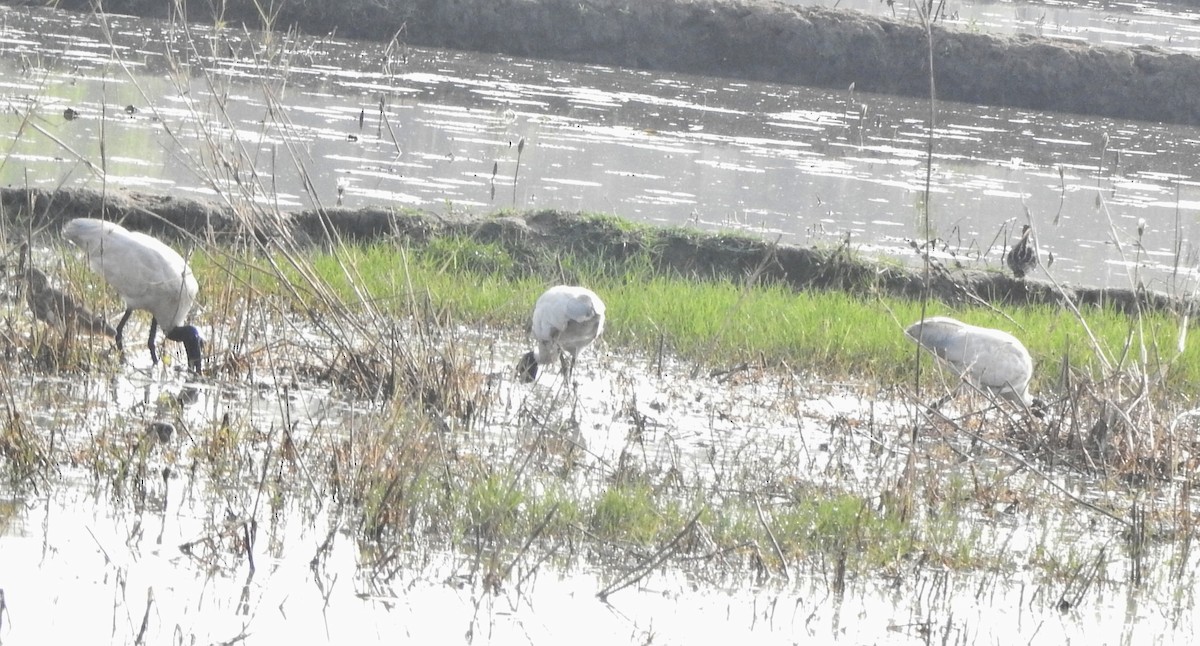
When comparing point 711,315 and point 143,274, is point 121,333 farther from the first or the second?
point 711,315

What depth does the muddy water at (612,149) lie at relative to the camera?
1013 cm

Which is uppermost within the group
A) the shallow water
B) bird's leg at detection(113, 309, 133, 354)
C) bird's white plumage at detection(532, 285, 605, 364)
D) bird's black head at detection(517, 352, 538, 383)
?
the shallow water

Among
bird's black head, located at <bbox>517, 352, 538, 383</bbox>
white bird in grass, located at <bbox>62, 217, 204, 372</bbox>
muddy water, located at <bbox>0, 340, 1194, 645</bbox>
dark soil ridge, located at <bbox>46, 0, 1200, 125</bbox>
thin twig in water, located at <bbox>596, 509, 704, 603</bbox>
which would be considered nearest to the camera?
muddy water, located at <bbox>0, 340, 1194, 645</bbox>

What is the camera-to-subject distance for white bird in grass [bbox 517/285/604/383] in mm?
6176

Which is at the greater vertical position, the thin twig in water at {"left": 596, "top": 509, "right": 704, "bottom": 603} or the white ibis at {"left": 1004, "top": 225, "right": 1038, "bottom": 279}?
the white ibis at {"left": 1004, "top": 225, "right": 1038, "bottom": 279}

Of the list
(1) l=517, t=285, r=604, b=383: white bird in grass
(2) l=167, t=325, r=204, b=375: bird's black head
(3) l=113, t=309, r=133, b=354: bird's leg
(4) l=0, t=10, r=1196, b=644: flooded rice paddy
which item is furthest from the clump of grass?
(1) l=517, t=285, r=604, b=383: white bird in grass

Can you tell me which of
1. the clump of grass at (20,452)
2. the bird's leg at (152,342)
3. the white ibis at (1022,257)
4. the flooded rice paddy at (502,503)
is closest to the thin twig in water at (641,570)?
the flooded rice paddy at (502,503)

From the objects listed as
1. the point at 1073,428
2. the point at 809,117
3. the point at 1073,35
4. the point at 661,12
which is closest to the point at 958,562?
the point at 1073,428

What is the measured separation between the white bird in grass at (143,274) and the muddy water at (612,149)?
0.50 meters

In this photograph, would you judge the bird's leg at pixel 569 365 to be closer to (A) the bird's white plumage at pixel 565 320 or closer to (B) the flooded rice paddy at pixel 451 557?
(A) the bird's white plumage at pixel 565 320

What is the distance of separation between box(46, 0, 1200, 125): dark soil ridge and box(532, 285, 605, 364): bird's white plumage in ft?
43.6

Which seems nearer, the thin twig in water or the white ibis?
the thin twig in water

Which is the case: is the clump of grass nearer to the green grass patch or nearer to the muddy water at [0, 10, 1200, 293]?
the muddy water at [0, 10, 1200, 293]

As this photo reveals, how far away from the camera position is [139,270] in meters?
6.14
